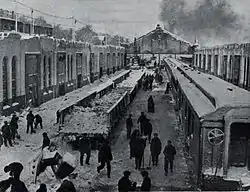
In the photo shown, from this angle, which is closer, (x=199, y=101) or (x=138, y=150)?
(x=199, y=101)

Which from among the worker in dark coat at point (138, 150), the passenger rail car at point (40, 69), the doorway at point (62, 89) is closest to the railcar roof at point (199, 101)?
the worker in dark coat at point (138, 150)

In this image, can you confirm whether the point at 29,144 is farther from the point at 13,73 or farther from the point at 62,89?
the point at 62,89

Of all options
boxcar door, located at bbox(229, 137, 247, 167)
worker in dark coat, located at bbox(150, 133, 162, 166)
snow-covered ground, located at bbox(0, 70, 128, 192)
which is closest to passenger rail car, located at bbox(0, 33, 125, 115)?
snow-covered ground, located at bbox(0, 70, 128, 192)

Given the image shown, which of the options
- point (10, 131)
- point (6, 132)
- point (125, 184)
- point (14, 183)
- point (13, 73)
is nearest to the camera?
point (14, 183)

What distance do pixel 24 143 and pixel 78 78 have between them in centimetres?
672

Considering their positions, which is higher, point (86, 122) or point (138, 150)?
point (86, 122)

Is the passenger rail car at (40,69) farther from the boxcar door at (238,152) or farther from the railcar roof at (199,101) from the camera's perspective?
the boxcar door at (238,152)

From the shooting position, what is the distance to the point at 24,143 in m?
5.05

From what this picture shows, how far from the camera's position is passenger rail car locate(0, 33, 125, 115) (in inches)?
231

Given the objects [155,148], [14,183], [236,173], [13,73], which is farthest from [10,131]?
[236,173]

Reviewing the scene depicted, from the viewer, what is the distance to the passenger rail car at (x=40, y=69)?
5.86m

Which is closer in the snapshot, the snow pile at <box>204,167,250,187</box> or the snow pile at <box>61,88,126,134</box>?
the snow pile at <box>204,167,250,187</box>

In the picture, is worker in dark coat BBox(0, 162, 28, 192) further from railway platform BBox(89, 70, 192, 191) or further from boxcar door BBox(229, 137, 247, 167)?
boxcar door BBox(229, 137, 247, 167)

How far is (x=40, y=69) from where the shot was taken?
7.86 m
